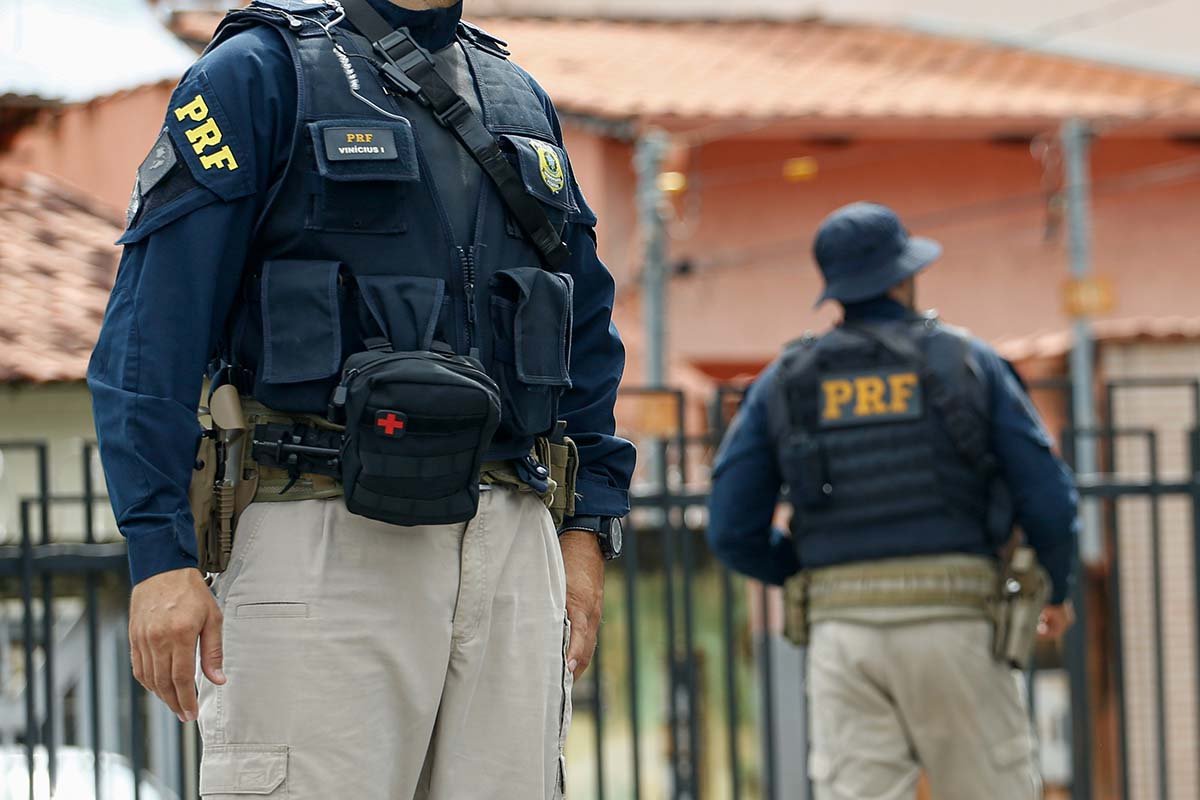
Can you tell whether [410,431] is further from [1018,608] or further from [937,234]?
[937,234]

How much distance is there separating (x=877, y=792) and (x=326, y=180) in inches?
94.6

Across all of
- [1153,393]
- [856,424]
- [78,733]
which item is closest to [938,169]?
[1153,393]

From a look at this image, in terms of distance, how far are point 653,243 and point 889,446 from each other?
916cm

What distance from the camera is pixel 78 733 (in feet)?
23.4

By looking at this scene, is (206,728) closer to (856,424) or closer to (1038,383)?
(856,424)

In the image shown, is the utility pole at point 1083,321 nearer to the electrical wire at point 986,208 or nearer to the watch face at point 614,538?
the electrical wire at point 986,208

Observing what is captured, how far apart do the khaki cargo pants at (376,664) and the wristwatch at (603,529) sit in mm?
259

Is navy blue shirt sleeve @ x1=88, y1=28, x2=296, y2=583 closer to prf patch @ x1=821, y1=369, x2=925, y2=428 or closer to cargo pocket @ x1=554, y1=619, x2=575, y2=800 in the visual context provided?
cargo pocket @ x1=554, y1=619, x2=575, y2=800

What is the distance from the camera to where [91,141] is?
704cm

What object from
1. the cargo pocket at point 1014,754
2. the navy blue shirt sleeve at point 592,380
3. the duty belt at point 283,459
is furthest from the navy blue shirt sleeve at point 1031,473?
the duty belt at point 283,459

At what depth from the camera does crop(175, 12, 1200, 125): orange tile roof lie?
1485 centimetres

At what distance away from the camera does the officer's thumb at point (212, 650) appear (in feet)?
6.79

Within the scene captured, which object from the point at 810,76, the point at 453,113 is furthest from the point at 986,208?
the point at 453,113

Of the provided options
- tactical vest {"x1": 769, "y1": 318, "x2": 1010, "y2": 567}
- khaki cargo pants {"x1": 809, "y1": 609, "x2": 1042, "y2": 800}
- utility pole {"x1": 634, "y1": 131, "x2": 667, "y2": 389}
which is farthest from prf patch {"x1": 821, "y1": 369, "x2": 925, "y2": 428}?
utility pole {"x1": 634, "y1": 131, "x2": 667, "y2": 389}
